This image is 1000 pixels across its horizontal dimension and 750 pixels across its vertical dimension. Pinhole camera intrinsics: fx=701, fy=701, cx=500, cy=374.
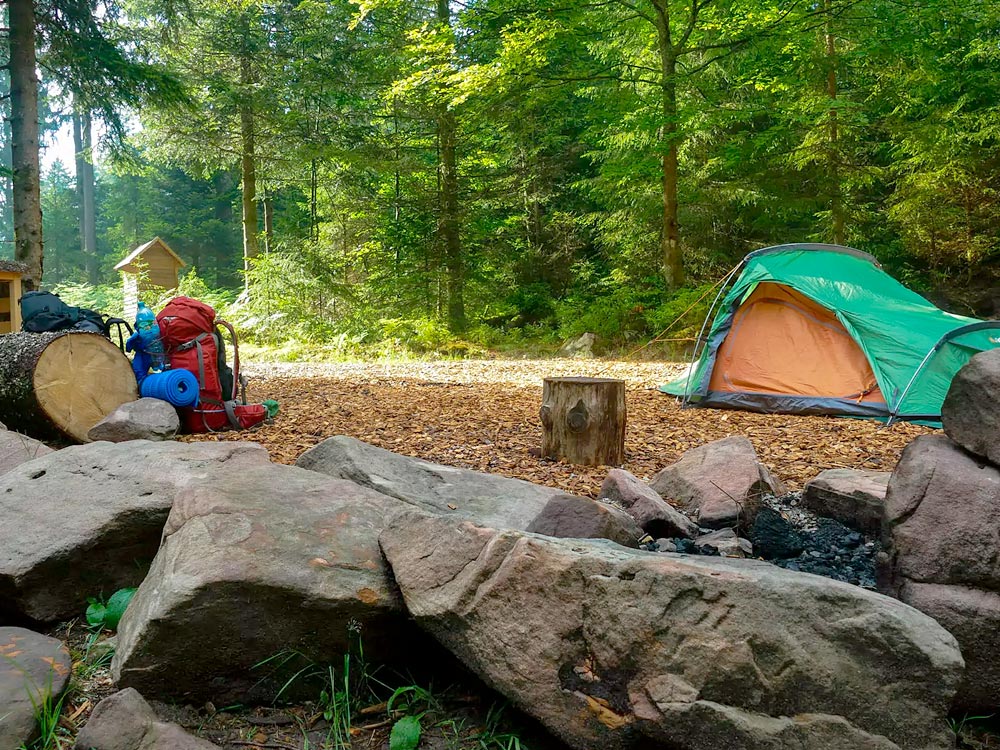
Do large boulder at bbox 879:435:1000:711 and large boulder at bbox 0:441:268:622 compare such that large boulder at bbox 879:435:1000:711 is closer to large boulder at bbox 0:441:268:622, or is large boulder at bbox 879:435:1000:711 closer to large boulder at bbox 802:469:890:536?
large boulder at bbox 802:469:890:536

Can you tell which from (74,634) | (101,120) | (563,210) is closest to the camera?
(74,634)

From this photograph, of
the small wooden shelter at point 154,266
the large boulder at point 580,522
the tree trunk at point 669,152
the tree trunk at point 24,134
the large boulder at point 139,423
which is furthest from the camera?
the small wooden shelter at point 154,266

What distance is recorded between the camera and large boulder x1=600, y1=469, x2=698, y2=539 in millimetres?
3660

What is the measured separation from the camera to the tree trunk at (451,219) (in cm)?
1469

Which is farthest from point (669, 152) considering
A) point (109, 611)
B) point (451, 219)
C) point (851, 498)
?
point (109, 611)

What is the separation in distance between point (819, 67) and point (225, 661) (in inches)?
599

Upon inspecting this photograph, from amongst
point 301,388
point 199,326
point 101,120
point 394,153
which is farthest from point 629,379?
point 101,120

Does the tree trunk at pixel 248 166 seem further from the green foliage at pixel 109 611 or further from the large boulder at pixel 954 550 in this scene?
the large boulder at pixel 954 550

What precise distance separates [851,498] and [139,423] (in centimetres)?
461

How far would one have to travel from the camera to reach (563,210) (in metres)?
17.9

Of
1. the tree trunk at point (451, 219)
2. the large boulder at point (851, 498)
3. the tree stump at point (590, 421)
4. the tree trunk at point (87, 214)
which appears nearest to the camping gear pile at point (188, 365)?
the tree stump at point (590, 421)

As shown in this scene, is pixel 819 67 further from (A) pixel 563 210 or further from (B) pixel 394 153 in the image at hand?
(B) pixel 394 153

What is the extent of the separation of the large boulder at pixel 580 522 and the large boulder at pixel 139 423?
3.12m

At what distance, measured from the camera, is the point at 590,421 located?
5.18 m
